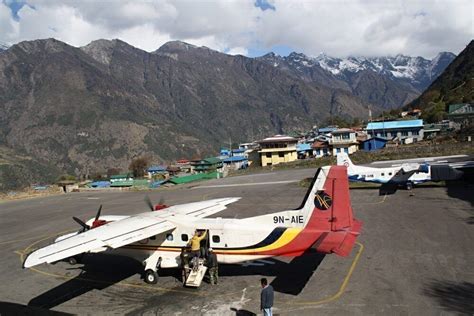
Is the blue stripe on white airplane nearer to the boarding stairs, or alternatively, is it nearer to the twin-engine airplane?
the twin-engine airplane

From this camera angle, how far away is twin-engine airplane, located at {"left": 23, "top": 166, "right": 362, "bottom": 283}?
17.2m

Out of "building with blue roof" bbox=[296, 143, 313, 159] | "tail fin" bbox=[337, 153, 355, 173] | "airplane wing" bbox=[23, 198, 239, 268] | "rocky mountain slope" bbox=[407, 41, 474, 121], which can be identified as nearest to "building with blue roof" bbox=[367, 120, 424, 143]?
"building with blue roof" bbox=[296, 143, 313, 159]

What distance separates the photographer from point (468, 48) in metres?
186

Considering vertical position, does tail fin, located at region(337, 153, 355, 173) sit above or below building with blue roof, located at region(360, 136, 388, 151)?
below

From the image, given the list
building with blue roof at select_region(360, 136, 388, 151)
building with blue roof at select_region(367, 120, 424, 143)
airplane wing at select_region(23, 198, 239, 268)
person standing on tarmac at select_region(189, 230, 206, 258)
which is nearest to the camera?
airplane wing at select_region(23, 198, 239, 268)

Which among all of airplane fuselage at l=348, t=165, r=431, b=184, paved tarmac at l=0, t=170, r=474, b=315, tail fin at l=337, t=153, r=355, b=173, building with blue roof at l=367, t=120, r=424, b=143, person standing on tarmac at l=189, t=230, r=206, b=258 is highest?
building with blue roof at l=367, t=120, r=424, b=143

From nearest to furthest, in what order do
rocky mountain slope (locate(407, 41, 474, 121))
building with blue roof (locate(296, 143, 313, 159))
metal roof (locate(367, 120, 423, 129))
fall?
metal roof (locate(367, 120, 423, 129)) < building with blue roof (locate(296, 143, 313, 159)) < rocky mountain slope (locate(407, 41, 474, 121))

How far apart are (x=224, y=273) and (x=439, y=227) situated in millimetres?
14732

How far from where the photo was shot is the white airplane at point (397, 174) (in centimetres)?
3969

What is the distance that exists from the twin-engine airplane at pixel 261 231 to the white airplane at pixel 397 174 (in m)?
22.9

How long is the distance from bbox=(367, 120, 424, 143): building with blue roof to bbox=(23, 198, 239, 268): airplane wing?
98085 millimetres

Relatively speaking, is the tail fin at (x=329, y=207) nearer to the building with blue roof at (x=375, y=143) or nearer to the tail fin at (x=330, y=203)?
the tail fin at (x=330, y=203)

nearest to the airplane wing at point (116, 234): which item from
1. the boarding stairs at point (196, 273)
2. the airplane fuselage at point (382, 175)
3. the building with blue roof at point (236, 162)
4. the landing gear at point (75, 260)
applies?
the boarding stairs at point (196, 273)

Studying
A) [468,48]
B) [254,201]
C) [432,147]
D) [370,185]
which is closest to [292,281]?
[254,201]
